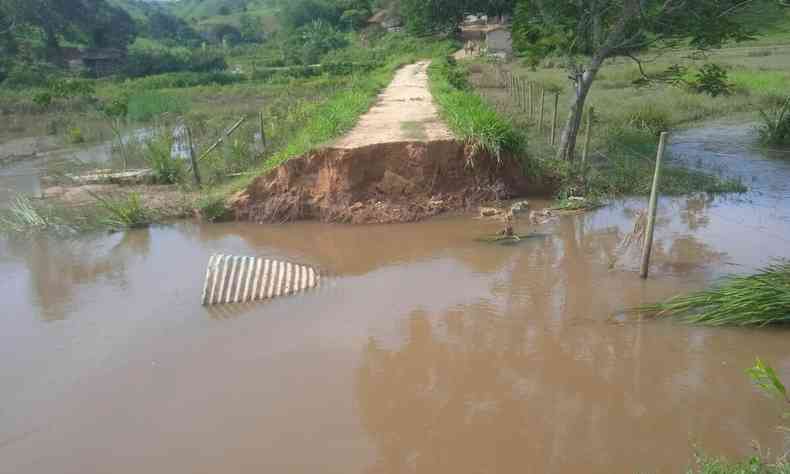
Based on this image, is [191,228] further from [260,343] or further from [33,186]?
[33,186]

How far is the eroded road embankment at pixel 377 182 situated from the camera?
927 cm

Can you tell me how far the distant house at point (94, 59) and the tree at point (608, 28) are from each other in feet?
106

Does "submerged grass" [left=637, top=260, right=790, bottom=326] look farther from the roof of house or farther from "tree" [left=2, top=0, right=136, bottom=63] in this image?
the roof of house

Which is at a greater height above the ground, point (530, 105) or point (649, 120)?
point (530, 105)

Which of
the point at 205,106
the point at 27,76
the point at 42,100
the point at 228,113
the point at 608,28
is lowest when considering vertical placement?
the point at 228,113

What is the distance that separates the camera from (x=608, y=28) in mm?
10633

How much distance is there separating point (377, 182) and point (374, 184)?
55 mm

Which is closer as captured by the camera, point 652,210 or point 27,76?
point 652,210

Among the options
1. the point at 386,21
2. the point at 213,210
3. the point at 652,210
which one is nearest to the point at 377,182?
the point at 213,210

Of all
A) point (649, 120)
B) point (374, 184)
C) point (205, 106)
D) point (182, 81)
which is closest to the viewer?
point (374, 184)

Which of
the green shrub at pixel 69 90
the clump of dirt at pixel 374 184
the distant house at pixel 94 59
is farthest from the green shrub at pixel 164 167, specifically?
the distant house at pixel 94 59

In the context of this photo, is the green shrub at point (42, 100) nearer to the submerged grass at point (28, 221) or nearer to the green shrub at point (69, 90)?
the green shrub at point (69, 90)

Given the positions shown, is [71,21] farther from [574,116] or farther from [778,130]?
[778,130]

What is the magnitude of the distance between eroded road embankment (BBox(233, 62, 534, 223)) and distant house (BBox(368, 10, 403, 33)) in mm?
37218
